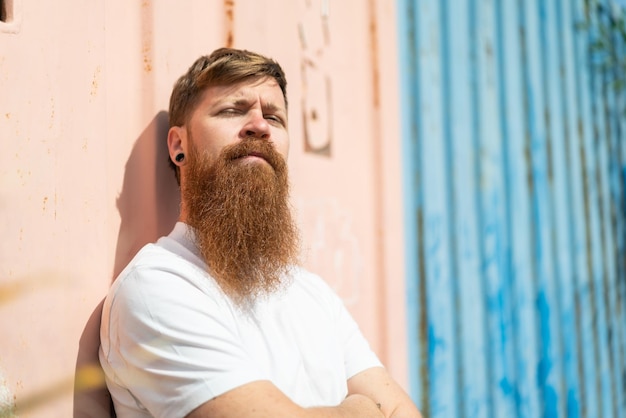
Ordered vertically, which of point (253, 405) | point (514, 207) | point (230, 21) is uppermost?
point (230, 21)

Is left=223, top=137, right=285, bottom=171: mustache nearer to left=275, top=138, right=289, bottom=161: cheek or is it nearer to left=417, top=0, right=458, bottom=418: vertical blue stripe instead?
left=275, top=138, right=289, bottom=161: cheek

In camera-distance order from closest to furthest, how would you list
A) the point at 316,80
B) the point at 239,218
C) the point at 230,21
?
the point at 239,218
the point at 230,21
the point at 316,80

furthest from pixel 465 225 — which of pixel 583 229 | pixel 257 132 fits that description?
pixel 257 132

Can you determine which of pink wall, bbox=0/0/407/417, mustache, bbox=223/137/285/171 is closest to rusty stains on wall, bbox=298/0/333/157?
pink wall, bbox=0/0/407/417

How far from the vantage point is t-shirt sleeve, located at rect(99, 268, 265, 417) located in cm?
129

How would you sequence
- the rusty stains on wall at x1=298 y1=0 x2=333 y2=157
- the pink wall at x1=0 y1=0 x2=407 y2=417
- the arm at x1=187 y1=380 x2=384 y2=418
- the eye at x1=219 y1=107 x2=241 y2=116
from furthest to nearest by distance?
the rusty stains on wall at x1=298 y1=0 x2=333 y2=157
the eye at x1=219 y1=107 x2=241 y2=116
the pink wall at x1=0 y1=0 x2=407 y2=417
the arm at x1=187 y1=380 x2=384 y2=418

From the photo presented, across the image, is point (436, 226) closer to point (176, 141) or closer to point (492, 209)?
point (492, 209)

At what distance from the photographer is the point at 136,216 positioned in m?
1.67

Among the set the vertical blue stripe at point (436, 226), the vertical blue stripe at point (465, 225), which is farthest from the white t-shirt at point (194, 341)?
the vertical blue stripe at point (465, 225)

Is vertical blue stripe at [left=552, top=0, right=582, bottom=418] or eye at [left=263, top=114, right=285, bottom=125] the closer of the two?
eye at [left=263, top=114, right=285, bottom=125]

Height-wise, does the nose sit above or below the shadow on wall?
above

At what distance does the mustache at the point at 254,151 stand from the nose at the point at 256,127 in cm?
2

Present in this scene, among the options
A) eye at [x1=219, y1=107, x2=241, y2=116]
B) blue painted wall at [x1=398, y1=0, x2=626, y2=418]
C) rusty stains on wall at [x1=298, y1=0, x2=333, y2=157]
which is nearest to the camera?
eye at [x1=219, y1=107, x2=241, y2=116]

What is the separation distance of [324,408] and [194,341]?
13.4 inches
